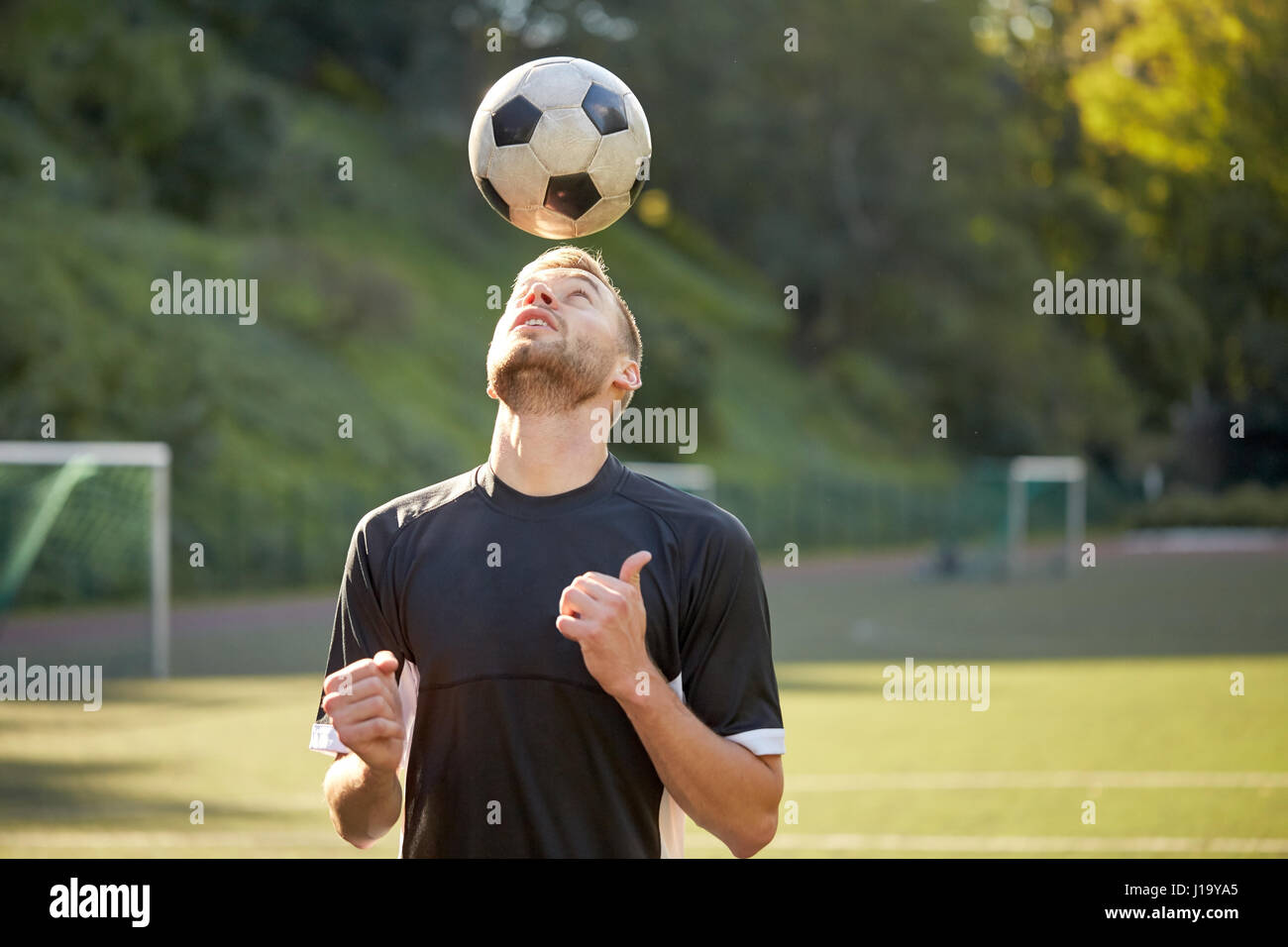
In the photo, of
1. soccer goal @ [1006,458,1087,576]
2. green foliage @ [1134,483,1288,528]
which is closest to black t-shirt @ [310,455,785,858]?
soccer goal @ [1006,458,1087,576]

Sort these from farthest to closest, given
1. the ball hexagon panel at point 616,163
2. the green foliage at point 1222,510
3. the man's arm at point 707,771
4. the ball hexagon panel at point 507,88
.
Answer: the green foliage at point 1222,510 → the ball hexagon panel at point 507,88 → the ball hexagon panel at point 616,163 → the man's arm at point 707,771

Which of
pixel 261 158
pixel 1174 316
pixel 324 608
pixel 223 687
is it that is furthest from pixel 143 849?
pixel 1174 316

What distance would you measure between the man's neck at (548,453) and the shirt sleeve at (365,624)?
295 mm

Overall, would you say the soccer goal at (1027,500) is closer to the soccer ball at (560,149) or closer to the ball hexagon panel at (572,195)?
the soccer ball at (560,149)

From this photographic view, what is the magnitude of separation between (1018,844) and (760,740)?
5.88 meters

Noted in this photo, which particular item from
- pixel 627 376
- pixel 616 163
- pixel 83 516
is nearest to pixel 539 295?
pixel 627 376

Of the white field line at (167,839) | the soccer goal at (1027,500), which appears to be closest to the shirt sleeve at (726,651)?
the white field line at (167,839)

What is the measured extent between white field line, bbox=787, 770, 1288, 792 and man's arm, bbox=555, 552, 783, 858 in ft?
24.4

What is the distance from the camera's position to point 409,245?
139 ft

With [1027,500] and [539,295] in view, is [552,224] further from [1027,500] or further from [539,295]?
[1027,500]

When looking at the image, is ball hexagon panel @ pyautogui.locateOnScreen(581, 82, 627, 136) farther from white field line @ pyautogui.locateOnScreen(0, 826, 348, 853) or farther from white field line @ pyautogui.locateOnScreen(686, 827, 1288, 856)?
white field line @ pyautogui.locateOnScreen(0, 826, 348, 853)

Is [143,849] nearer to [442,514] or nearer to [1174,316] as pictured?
[442,514]

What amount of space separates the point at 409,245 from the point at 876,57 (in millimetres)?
17171

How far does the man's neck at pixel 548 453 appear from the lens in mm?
3201
